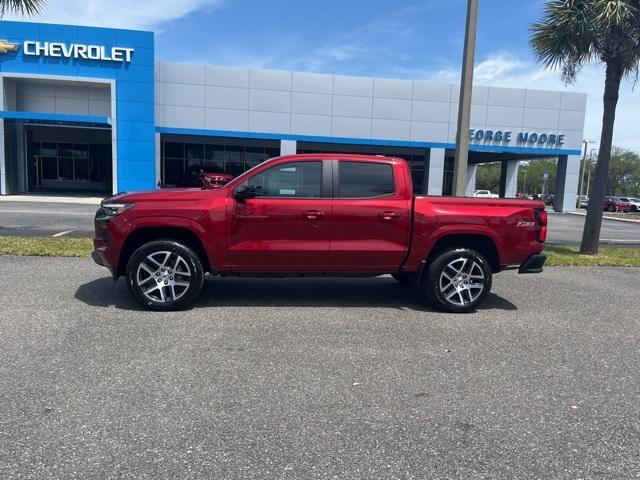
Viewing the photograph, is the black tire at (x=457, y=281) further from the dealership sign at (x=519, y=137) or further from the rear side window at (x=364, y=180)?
the dealership sign at (x=519, y=137)

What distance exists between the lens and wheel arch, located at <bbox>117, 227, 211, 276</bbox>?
6180mm

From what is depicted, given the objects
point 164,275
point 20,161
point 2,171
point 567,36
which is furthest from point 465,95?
point 20,161

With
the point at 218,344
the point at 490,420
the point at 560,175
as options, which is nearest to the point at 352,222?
the point at 218,344

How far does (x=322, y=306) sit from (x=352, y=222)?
3.79ft

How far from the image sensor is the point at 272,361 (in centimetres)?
462

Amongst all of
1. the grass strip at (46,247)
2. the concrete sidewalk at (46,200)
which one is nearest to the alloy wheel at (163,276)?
the grass strip at (46,247)

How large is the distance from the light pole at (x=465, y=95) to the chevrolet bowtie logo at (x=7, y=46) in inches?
1075

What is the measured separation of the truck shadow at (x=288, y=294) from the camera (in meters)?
6.59

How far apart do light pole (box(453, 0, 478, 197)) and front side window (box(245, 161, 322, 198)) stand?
467 centimetres

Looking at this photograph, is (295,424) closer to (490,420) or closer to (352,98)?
(490,420)

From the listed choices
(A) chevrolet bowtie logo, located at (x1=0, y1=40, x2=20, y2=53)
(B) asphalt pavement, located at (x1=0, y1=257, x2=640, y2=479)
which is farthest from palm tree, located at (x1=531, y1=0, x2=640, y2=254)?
(A) chevrolet bowtie logo, located at (x1=0, y1=40, x2=20, y2=53)

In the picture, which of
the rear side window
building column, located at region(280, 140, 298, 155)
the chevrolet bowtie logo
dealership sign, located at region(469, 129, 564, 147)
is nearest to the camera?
the rear side window

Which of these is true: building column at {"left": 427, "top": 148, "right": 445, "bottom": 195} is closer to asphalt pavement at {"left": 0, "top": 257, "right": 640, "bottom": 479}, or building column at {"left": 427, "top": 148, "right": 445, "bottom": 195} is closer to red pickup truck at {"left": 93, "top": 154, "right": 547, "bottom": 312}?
asphalt pavement at {"left": 0, "top": 257, "right": 640, "bottom": 479}

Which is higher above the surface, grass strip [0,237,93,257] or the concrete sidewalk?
grass strip [0,237,93,257]
